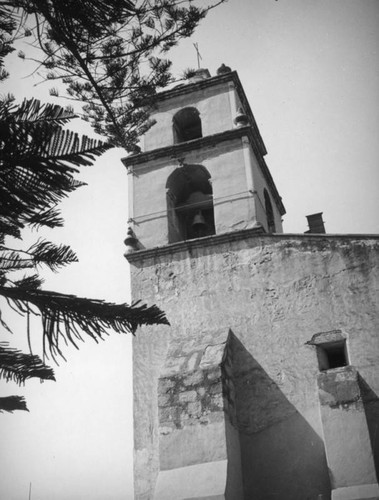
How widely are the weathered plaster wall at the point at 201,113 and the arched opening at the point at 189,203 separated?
2.71 ft

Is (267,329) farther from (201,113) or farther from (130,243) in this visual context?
(201,113)

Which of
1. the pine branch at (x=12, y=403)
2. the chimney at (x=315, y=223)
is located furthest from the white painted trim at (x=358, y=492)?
the chimney at (x=315, y=223)

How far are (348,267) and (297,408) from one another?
7.85ft

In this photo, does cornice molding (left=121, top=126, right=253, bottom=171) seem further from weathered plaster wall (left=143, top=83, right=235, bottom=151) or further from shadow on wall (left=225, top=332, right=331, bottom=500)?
shadow on wall (left=225, top=332, right=331, bottom=500)

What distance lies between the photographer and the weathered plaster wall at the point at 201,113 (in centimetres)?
1037

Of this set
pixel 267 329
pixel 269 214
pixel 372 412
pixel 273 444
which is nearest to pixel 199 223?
pixel 269 214

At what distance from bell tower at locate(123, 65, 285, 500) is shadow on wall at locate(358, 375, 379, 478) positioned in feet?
6.18

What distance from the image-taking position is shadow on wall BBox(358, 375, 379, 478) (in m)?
6.65

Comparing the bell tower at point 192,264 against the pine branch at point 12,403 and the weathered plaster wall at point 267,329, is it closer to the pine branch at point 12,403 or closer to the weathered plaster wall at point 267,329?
the weathered plaster wall at point 267,329

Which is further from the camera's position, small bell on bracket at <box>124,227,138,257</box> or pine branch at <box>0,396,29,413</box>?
small bell on bracket at <box>124,227,138,257</box>

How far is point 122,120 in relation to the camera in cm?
420

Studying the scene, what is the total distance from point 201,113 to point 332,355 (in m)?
5.76

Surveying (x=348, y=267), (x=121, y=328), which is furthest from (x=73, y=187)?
(x=348, y=267)

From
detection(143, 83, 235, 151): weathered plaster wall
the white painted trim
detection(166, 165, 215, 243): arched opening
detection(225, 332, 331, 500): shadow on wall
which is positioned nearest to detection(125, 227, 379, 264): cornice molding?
detection(166, 165, 215, 243): arched opening
